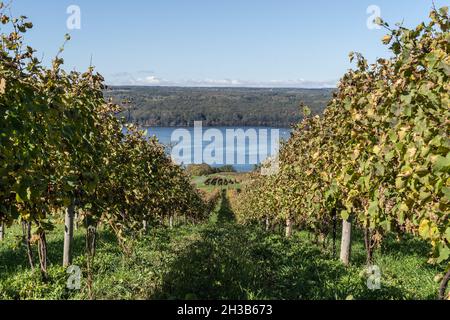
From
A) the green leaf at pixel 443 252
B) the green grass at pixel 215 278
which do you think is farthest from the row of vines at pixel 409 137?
the green grass at pixel 215 278

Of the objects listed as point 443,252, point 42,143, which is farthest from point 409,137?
point 42,143

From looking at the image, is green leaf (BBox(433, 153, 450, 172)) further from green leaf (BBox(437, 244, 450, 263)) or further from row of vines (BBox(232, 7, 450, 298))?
green leaf (BBox(437, 244, 450, 263))

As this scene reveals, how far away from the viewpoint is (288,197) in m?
18.4

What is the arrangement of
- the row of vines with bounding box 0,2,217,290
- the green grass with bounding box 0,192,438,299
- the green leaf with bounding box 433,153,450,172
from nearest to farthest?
the green leaf with bounding box 433,153,450,172
the row of vines with bounding box 0,2,217,290
the green grass with bounding box 0,192,438,299

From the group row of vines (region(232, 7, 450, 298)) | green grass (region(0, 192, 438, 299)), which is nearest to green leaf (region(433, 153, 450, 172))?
row of vines (region(232, 7, 450, 298))

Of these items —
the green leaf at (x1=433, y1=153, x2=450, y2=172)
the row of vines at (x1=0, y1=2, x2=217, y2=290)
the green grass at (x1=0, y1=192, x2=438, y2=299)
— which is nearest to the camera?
the green leaf at (x1=433, y1=153, x2=450, y2=172)

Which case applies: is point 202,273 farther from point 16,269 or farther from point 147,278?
point 16,269

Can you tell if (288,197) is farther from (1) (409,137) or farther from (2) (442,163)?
(2) (442,163)

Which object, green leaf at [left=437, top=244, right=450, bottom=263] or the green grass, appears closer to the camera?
green leaf at [left=437, top=244, right=450, bottom=263]

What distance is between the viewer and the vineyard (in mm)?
4652

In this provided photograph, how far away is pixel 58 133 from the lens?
16.2 feet

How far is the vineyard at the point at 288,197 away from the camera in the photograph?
465 centimetres
